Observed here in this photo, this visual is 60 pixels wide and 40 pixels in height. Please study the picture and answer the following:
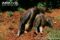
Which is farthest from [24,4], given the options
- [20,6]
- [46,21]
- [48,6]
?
[46,21]

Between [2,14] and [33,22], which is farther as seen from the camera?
[2,14]

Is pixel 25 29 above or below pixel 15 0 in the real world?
below

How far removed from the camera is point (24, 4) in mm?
10328

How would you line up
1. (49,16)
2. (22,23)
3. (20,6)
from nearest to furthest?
(22,23) < (49,16) < (20,6)

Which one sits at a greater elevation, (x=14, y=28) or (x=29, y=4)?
(x=29, y=4)

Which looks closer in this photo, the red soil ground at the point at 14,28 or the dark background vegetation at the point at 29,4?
the red soil ground at the point at 14,28

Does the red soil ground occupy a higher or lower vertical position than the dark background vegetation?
lower

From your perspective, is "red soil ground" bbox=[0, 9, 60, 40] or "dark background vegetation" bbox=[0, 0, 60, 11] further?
"dark background vegetation" bbox=[0, 0, 60, 11]

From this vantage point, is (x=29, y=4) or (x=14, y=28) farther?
(x=29, y=4)

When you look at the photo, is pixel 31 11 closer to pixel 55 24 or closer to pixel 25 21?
pixel 25 21

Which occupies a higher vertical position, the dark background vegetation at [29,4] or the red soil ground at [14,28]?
the dark background vegetation at [29,4]

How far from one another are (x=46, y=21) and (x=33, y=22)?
46 cm

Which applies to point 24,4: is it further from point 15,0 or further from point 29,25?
point 29,25

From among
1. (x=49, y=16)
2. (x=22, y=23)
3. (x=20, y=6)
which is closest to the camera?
(x=22, y=23)
